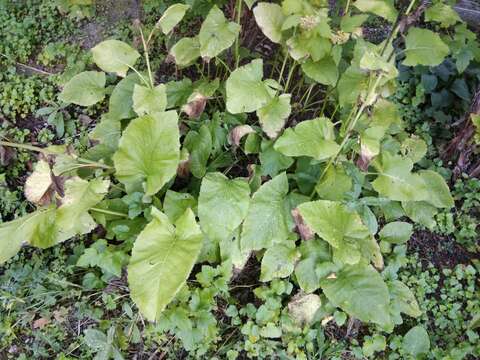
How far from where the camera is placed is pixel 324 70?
1.77 metres

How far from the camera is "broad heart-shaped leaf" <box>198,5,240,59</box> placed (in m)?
1.77

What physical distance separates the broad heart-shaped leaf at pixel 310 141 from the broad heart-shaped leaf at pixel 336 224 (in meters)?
0.18

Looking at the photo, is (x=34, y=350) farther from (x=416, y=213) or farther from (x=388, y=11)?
(x=388, y=11)

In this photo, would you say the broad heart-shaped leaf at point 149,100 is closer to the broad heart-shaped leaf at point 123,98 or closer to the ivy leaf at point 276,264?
the broad heart-shaped leaf at point 123,98

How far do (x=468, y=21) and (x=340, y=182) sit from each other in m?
1.44

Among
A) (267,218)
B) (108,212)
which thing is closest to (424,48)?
(267,218)

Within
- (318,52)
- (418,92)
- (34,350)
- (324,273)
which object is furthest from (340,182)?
(34,350)

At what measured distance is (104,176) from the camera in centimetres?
182

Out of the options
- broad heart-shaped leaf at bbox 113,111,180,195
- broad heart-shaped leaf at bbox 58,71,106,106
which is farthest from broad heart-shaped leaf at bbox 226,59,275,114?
broad heart-shaped leaf at bbox 58,71,106,106

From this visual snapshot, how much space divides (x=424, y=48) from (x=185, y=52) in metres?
0.99

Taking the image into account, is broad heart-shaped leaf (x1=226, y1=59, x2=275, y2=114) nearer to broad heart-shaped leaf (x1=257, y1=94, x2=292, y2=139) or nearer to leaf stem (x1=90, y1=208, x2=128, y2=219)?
broad heart-shaped leaf (x1=257, y1=94, x2=292, y2=139)

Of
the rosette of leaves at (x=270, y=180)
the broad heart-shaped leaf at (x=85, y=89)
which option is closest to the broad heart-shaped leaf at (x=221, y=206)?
the rosette of leaves at (x=270, y=180)

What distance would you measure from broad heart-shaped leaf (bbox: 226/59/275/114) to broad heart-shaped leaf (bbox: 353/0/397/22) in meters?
0.43

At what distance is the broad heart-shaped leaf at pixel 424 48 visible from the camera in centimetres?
168
